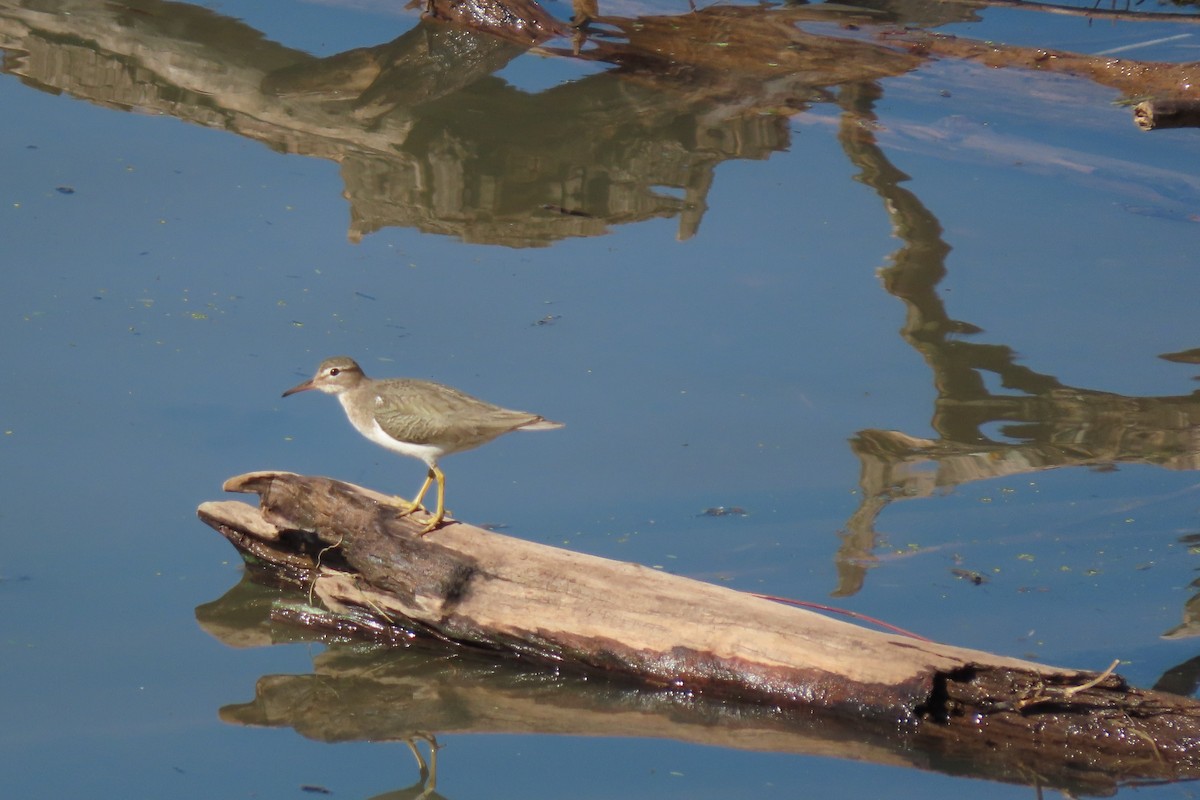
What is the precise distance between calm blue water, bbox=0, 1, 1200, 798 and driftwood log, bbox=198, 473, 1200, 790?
0.66 feet

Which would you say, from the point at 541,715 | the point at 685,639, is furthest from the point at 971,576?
the point at 541,715

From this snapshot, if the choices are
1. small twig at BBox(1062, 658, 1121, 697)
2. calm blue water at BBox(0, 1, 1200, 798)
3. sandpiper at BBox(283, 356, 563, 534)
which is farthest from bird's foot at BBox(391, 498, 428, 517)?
small twig at BBox(1062, 658, 1121, 697)

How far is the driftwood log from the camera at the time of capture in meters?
4.71

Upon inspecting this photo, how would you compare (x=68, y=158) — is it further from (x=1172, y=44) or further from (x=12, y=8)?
(x=1172, y=44)

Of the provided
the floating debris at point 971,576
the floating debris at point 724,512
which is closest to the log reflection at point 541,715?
the floating debris at point 971,576

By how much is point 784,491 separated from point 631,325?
1710 mm

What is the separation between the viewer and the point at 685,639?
499 centimetres

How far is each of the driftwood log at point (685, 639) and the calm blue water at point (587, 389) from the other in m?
0.20

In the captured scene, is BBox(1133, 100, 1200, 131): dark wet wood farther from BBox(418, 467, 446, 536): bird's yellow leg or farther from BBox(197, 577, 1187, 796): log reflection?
BBox(418, 467, 446, 536): bird's yellow leg

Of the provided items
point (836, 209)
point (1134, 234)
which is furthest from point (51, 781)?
point (1134, 234)

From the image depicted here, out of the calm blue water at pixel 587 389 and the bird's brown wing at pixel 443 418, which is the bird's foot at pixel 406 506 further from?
the calm blue water at pixel 587 389

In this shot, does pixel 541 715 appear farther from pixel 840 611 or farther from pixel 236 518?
pixel 236 518

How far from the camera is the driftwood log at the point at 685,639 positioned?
15.5 ft

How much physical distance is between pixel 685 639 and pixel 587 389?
2.56 metres
